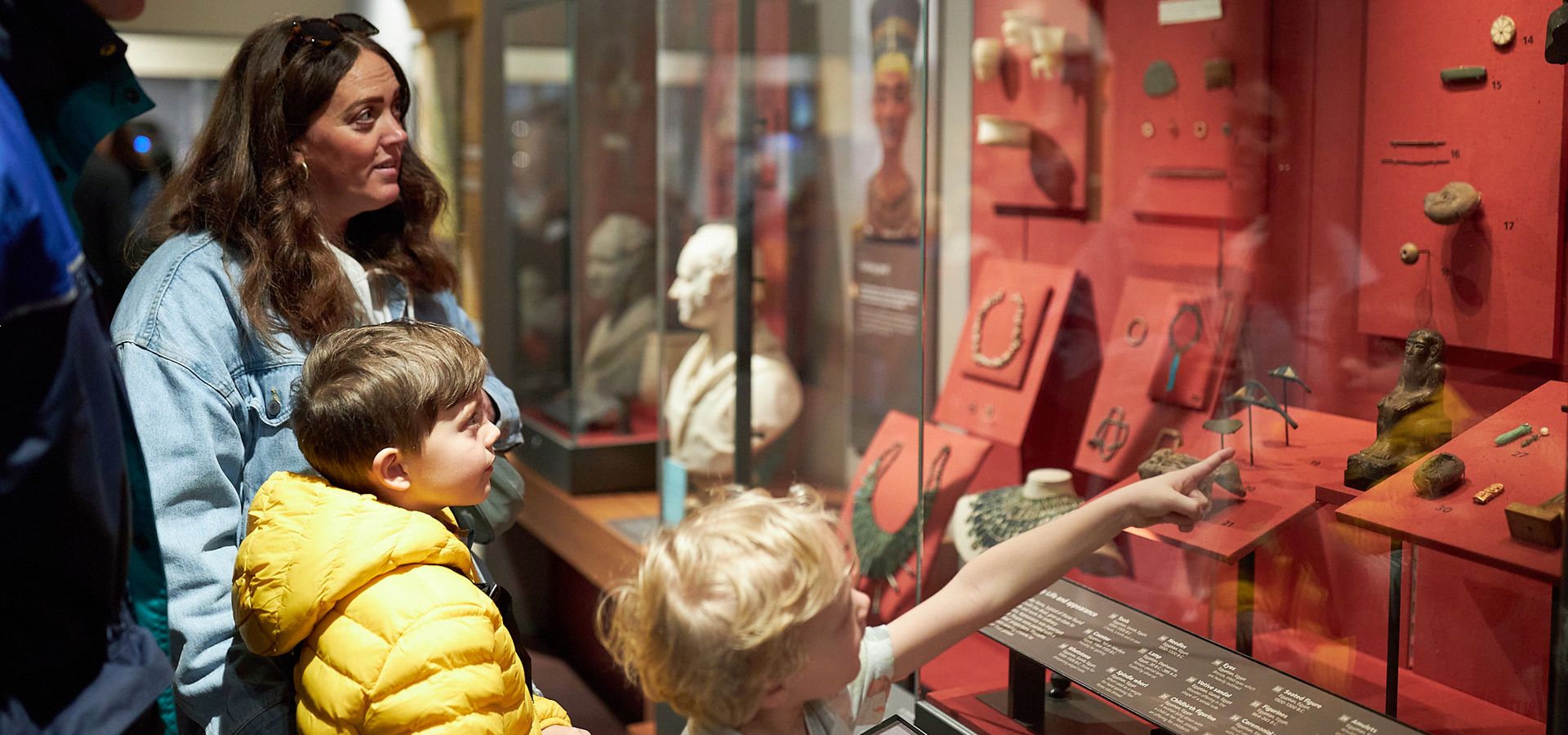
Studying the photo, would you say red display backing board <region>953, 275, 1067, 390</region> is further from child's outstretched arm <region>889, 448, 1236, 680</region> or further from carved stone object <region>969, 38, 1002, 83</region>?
child's outstretched arm <region>889, 448, 1236, 680</region>

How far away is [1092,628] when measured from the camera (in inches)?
79.0

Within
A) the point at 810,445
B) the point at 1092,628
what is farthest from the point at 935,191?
the point at 1092,628

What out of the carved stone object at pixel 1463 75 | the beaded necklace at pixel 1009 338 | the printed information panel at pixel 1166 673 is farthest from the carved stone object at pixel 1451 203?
the beaded necklace at pixel 1009 338

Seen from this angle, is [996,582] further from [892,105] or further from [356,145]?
[892,105]

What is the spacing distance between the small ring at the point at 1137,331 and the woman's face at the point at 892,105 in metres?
0.98

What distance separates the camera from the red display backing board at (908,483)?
284cm

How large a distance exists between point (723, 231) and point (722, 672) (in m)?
2.53

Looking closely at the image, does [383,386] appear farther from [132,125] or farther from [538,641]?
[538,641]

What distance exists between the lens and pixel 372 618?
139 cm

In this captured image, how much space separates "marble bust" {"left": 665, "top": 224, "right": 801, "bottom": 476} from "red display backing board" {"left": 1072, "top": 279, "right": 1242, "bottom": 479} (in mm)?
1186

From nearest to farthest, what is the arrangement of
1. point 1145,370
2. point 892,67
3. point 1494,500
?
point 1494,500
point 1145,370
point 892,67

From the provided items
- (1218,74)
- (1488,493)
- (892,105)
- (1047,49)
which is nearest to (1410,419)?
(1488,493)

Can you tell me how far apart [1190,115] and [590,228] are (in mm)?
2456

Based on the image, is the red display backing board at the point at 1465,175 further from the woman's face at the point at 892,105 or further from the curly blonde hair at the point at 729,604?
the woman's face at the point at 892,105
